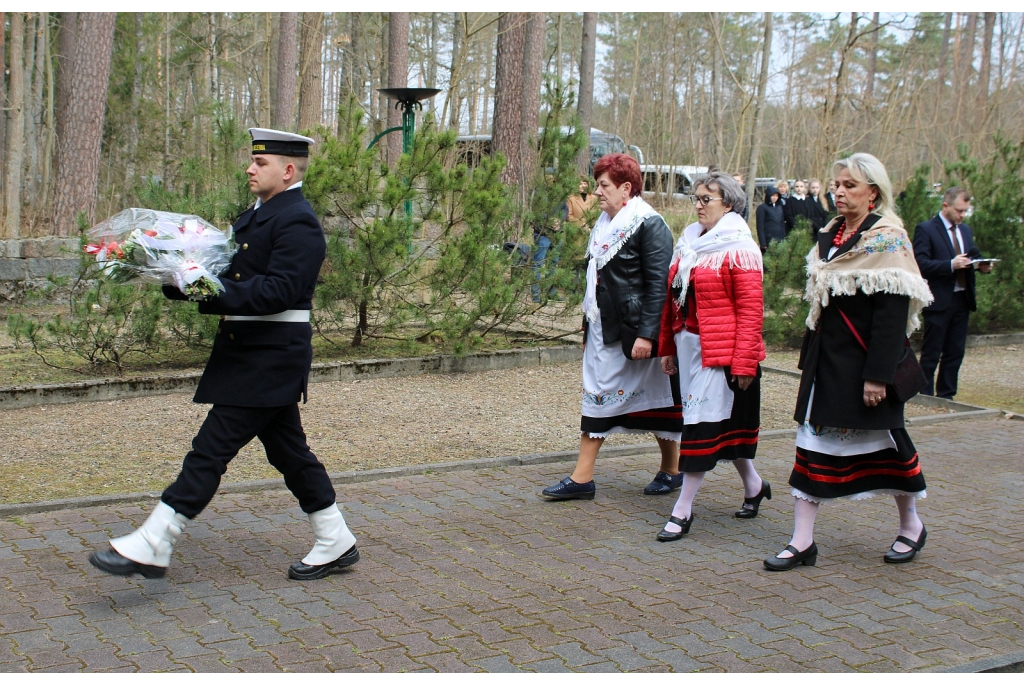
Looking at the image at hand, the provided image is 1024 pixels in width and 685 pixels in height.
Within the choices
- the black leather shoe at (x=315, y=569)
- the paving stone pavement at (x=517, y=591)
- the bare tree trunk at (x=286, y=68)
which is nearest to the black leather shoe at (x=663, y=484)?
the paving stone pavement at (x=517, y=591)

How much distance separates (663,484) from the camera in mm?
6270

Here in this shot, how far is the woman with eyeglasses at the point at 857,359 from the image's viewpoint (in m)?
4.71

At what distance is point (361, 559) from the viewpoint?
194 inches

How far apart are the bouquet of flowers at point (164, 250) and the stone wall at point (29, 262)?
29.9 feet

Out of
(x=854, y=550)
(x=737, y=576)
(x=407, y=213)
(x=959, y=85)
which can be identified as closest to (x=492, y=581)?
(x=737, y=576)

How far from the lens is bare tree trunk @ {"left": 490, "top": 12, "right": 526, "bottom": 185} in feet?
51.9

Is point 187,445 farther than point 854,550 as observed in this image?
Yes

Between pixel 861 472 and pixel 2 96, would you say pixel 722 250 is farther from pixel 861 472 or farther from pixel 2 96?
pixel 2 96

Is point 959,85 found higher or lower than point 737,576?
higher

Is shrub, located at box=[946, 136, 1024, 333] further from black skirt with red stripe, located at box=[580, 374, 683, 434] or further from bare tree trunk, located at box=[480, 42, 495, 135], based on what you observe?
bare tree trunk, located at box=[480, 42, 495, 135]

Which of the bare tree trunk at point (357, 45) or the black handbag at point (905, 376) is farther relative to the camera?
the bare tree trunk at point (357, 45)

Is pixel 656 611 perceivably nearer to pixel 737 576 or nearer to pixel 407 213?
pixel 737 576

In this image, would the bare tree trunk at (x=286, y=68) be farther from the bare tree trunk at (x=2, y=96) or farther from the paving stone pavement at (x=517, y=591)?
the paving stone pavement at (x=517, y=591)

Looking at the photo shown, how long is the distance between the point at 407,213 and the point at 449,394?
1.83m
